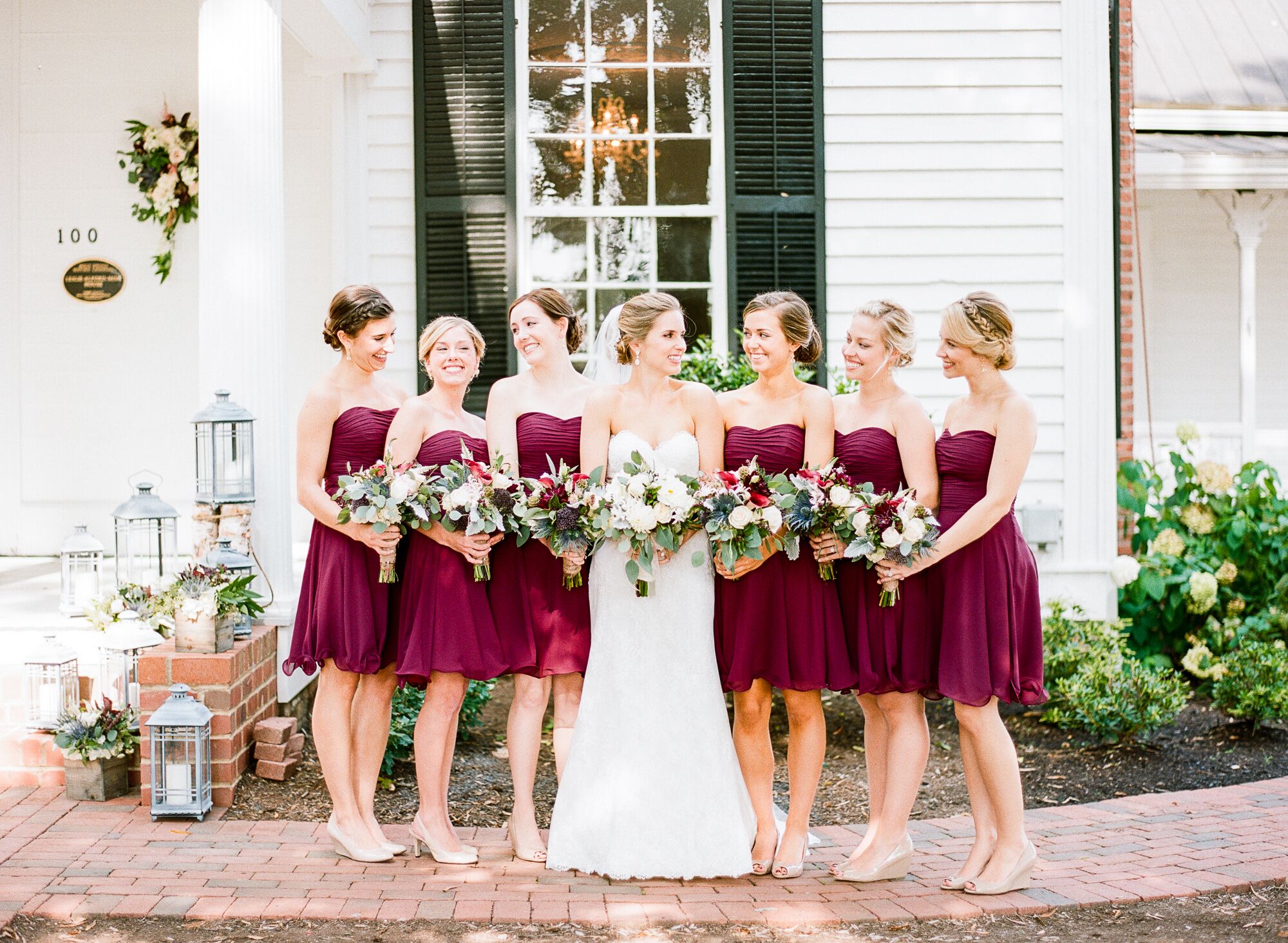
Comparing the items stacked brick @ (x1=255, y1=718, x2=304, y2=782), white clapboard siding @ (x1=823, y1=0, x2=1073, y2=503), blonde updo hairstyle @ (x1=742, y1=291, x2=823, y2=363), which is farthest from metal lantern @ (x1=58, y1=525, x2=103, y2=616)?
white clapboard siding @ (x1=823, y1=0, x2=1073, y2=503)

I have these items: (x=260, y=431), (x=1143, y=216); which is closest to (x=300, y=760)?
(x=260, y=431)

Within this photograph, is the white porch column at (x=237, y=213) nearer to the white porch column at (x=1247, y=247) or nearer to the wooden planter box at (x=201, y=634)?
the wooden planter box at (x=201, y=634)

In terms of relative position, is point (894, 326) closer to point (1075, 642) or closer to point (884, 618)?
point (884, 618)

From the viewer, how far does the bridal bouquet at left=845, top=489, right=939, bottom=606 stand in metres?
3.92

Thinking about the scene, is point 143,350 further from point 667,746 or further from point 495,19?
point 667,746

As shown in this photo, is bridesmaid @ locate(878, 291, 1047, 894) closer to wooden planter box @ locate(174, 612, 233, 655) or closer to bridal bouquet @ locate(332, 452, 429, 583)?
bridal bouquet @ locate(332, 452, 429, 583)

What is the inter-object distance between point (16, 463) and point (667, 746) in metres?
5.18

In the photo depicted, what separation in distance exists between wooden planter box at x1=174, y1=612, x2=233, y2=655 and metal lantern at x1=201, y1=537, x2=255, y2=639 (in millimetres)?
156

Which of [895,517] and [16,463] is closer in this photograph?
[895,517]

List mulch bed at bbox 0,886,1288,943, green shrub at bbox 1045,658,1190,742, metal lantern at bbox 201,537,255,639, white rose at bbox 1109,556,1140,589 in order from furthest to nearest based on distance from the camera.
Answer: white rose at bbox 1109,556,1140,589 → green shrub at bbox 1045,658,1190,742 → metal lantern at bbox 201,537,255,639 → mulch bed at bbox 0,886,1288,943

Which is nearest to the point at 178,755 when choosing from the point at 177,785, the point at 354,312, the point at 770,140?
the point at 177,785

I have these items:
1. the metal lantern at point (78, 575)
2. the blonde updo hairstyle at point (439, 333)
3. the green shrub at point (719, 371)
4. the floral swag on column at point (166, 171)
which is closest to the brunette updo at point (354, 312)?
the blonde updo hairstyle at point (439, 333)

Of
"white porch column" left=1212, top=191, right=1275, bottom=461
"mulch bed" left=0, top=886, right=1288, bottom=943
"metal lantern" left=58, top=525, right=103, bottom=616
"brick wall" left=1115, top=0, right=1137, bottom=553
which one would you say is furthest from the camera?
"white porch column" left=1212, top=191, right=1275, bottom=461

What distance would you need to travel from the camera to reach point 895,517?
156 inches
